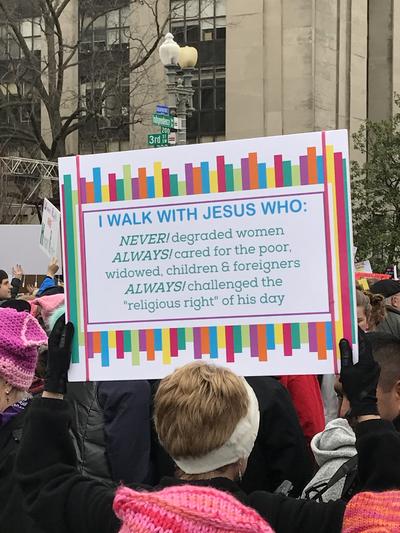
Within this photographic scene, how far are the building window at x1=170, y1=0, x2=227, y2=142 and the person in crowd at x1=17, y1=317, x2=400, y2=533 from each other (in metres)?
36.8

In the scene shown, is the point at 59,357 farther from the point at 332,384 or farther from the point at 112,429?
the point at 332,384

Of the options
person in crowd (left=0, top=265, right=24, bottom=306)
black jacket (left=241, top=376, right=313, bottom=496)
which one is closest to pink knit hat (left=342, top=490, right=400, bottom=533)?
black jacket (left=241, top=376, right=313, bottom=496)

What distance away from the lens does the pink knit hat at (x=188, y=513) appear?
1.71 m

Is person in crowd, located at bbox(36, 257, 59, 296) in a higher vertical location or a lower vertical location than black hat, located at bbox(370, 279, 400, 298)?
higher

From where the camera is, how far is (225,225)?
256 centimetres

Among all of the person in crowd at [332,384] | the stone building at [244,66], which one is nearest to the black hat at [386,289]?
the person in crowd at [332,384]

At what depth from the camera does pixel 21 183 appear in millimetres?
32875

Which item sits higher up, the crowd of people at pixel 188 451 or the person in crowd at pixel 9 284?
the person in crowd at pixel 9 284

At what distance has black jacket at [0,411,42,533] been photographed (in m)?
2.82

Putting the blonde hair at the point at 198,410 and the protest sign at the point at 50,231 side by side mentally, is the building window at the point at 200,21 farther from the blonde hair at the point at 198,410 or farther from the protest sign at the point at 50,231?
the blonde hair at the point at 198,410

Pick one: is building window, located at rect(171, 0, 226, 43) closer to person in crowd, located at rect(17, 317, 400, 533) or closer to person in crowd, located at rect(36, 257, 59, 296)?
person in crowd, located at rect(36, 257, 59, 296)

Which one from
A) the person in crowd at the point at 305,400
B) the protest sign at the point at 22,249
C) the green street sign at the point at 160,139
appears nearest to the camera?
the person in crowd at the point at 305,400

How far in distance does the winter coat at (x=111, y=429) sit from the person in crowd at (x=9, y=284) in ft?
9.76

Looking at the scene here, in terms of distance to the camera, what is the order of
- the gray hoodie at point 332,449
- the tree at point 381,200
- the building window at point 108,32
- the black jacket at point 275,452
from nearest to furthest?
the gray hoodie at point 332,449, the black jacket at point 275,452, the tree at point 381,200, the building window at point 108,32
